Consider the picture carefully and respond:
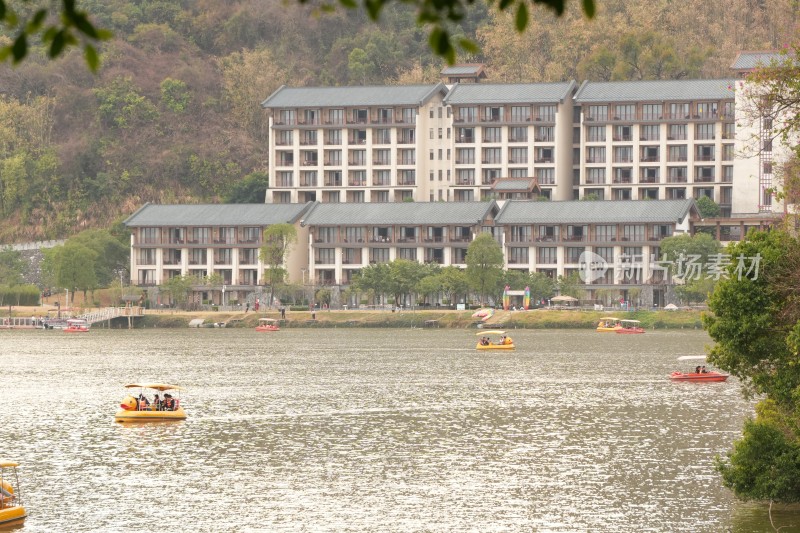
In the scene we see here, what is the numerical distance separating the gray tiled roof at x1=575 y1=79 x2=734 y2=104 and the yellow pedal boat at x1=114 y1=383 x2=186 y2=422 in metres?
115

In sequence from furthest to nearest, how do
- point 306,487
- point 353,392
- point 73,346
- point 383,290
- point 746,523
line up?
point 383,290, point 73,346, point 353,392, point 306,487, point 746,523

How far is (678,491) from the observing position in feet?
132

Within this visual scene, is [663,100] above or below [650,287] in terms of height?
above

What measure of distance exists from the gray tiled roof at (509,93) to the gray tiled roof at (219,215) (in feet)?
82.5

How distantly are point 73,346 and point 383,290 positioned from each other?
40494 mm

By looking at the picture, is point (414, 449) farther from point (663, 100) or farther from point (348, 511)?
point (663, 100)

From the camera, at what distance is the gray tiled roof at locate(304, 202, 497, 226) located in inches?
6201

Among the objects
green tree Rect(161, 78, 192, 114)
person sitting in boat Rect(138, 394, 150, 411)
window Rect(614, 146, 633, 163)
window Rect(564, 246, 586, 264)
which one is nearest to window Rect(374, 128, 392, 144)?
window Rect(614, 146, 633, 163)

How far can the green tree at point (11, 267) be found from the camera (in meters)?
163

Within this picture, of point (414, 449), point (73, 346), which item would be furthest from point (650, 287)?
point (414, 449)

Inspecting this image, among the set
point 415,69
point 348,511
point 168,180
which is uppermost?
point 415,69

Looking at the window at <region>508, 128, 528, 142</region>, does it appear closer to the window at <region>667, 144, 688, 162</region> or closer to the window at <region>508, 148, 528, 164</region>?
the window at <region>508, 148, 528, 164</region>

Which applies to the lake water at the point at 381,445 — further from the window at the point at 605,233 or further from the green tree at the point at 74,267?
the window at the point at 605,233

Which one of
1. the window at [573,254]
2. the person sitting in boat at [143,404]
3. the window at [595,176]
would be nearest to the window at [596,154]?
the window at [595,176]
